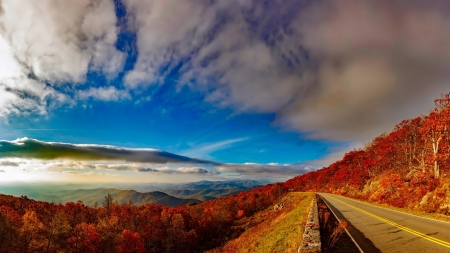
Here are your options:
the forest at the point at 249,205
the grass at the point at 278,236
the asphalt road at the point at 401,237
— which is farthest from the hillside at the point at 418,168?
the grass at the point at 278,236

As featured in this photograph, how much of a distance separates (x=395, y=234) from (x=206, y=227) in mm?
96711

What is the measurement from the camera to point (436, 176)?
1287 inches

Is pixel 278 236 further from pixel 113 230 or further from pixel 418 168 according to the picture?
pixel 113 230

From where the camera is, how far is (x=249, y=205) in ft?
367

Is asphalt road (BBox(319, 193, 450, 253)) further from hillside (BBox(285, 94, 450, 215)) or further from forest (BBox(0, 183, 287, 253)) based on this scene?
forest (BBox(0, 183, 287, 253))

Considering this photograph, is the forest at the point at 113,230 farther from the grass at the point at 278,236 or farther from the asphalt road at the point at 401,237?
the asphalt road at the point at 401,237

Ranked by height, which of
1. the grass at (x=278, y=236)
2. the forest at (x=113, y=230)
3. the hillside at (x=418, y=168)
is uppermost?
the hillside at (x=418, y=168)

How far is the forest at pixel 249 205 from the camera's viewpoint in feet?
113

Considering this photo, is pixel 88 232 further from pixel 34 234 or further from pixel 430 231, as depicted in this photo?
pixel 430 231

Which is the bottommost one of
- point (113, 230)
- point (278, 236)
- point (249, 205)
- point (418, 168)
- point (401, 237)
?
point (113, 230)

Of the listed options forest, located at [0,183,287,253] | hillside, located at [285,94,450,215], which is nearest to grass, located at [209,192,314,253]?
hillside, located at [285,94,450,215]

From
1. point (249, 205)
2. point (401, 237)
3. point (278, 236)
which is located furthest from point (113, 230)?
point (401, 237)

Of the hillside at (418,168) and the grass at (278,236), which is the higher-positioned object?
the hillside at (418,168)

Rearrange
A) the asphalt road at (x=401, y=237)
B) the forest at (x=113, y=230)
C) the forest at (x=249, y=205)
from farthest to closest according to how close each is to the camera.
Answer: the forest at (x=113, y=230), the forest at (x=249, y=205), the asphalt road at (x=401, y=237)
